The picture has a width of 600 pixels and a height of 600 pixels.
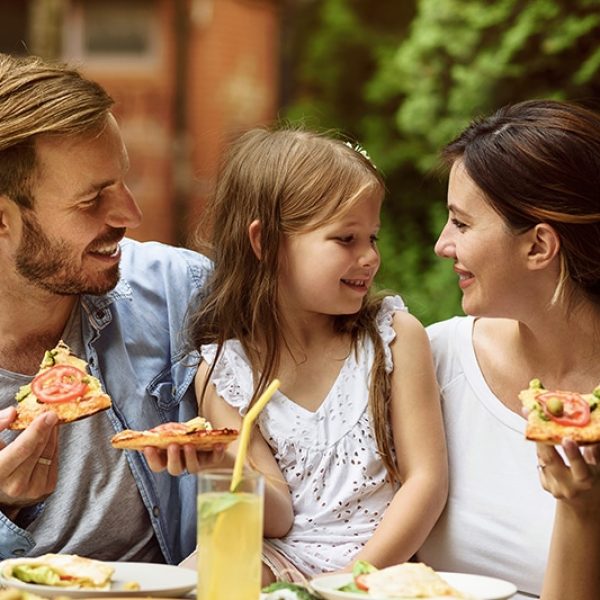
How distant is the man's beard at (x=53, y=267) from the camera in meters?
3.45

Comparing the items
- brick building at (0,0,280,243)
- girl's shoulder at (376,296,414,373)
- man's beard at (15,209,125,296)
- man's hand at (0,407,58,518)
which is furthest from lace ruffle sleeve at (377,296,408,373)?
brick building at (0,0,280,243)

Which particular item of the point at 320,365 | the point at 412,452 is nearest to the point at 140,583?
the point at 412,452

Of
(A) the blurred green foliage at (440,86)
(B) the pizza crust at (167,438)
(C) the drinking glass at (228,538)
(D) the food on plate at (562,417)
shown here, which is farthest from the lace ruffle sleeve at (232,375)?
(A) the blurred green foliage at (440,86)

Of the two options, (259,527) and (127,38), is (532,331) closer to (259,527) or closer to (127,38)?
(259,527)

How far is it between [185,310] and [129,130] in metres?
8.22

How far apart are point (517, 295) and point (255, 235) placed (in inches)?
30.6

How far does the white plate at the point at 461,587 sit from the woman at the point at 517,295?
781 millimetres

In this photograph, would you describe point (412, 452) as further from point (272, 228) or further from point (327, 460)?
point (272, 228)

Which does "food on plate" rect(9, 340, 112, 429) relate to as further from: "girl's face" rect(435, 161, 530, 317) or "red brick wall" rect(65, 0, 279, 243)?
"red brick wall" rect(65, 0, 279, 243)

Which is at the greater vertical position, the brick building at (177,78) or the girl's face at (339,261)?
the girl's face at (339,261)

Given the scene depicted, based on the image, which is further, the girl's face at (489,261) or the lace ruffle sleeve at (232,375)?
the lace ruffle sleeve at (232,375)

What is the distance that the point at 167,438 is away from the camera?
272 cm

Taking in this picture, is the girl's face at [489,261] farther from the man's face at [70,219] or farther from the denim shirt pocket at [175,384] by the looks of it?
the man's face at [70,219]

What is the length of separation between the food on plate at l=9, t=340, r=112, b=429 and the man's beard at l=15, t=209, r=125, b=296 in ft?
1.45
